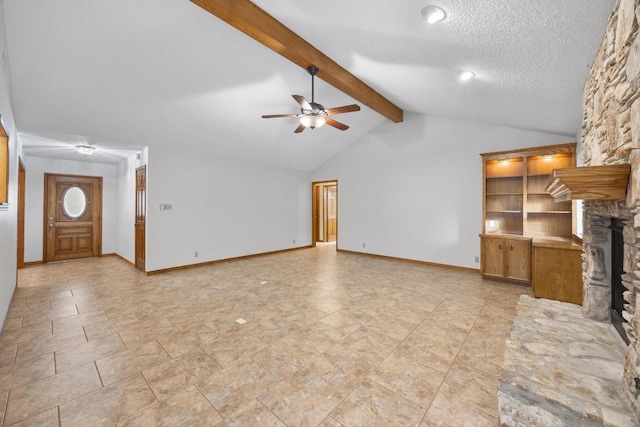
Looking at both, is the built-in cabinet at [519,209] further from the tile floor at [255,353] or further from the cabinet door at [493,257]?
the tile floor at [255,353]

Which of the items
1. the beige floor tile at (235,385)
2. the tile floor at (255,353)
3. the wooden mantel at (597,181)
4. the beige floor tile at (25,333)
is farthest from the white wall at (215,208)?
the wooden mantel at (597,181)

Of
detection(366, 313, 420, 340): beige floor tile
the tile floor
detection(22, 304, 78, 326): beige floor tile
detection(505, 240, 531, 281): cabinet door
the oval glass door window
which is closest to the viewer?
the tile floor

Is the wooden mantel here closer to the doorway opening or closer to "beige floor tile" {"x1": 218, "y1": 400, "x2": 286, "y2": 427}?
"beige floor tile" {"x1": 218, "y1": 400, "x2": 286, "y2": 427}

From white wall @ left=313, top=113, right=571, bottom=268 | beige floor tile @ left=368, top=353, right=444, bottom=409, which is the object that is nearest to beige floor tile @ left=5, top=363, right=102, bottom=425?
beige floor tile @ left=368, top=353, right=444, bottom=409

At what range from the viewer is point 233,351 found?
2422 millimetres

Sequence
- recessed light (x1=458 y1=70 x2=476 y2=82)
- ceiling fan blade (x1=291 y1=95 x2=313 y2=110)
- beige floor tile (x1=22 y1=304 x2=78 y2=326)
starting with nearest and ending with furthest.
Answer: recessed light (x1=458 y1=70 x2=476 y2=82), beige floor tile (x1=22 y1=304 x2=78 y2=326), ceiling fan blade (x1=291 y1=95 x2=313 y2=110)

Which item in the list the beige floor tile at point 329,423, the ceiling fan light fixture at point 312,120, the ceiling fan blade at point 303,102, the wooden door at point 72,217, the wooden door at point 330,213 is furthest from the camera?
the wooden door at point 330,213

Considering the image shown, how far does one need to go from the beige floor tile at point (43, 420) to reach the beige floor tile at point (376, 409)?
173 cm

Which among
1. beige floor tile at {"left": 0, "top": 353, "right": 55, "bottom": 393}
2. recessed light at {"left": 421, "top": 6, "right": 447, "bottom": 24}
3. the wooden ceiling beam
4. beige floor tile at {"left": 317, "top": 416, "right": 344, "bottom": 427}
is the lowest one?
beige floor tile at {"left": 317, "top": 416, "right": 344, "bottom": 427}

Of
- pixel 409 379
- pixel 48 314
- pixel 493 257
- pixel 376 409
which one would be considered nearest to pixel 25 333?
pixel 48 314

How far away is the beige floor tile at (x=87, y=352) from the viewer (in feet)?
7.38

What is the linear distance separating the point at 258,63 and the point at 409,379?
385 centimetres

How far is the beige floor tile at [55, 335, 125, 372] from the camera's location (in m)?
2.25

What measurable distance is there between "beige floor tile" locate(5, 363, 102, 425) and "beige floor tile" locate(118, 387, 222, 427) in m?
0.59
